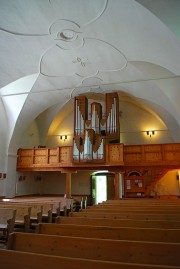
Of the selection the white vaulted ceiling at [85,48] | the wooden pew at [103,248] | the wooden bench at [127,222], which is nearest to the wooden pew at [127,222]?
the wooden bench at [127,222]

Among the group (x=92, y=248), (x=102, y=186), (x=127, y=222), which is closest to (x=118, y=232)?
(x=92, y=248)

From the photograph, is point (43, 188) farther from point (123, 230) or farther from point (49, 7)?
point (123, 230)

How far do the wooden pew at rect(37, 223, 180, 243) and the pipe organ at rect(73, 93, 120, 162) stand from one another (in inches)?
318

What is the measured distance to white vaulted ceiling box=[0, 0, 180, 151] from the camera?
5.55 meters

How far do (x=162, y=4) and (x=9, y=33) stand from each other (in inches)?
185

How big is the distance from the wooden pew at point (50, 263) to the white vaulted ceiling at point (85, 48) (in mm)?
4563

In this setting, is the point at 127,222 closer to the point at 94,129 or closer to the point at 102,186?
the point at 94,129

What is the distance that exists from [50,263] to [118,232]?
1.21 m

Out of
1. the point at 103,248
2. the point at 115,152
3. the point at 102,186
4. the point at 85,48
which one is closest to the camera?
the point at 103,248

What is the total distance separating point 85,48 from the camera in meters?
7.83

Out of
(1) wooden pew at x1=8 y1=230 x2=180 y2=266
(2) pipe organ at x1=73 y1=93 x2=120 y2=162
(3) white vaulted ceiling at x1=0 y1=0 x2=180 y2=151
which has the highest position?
(3) white vaulted ceiling at x1=0 y1=0 x2=180 y2=151

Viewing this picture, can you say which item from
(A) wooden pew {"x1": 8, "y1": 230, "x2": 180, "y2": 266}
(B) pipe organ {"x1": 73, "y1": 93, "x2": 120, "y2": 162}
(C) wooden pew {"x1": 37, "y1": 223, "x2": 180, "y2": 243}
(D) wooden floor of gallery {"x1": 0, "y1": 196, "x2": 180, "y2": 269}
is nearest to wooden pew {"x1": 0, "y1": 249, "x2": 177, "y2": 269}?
(D) wooden floor of gallery {"x1": 0, "y1": 196, "x2": 180, "y2": 269}

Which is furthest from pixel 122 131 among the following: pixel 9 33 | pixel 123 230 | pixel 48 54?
pixel 123 230

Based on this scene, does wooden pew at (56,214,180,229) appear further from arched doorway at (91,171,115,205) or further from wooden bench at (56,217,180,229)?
arched doorway at (91,171,115,205)
